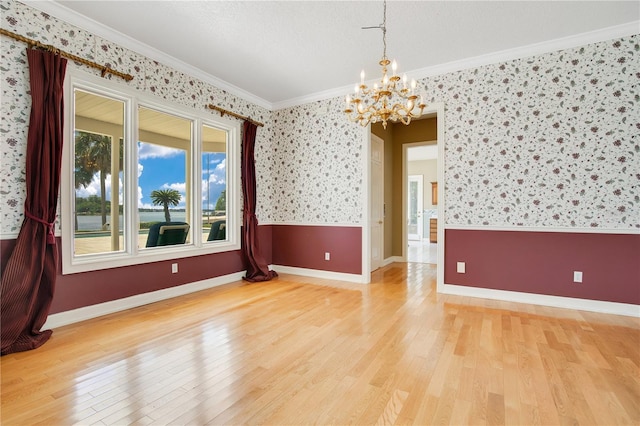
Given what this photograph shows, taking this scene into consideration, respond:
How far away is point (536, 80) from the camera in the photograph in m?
3.76

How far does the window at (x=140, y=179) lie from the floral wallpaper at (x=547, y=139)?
10.8 feet

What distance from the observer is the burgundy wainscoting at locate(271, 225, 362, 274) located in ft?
16.7

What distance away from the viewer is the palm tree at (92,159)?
332 cm

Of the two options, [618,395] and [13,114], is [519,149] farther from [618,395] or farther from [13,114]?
[13,114]

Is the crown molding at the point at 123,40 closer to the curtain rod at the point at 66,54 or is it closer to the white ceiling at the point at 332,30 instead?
the white ceiling at the point at 332,30

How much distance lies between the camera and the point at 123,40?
3514 millimetres

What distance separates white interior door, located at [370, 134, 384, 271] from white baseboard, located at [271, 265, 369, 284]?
31.9 inches

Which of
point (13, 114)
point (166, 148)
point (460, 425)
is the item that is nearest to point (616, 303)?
point (460, 425)

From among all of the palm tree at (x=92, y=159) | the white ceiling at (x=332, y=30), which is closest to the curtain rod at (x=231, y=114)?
the white ceiling at (x=332, y=30)

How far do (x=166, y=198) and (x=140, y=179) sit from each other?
44 centimetres

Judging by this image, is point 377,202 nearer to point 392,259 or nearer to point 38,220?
point 392,259

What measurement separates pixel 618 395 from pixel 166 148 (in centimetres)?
495

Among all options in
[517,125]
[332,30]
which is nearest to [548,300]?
[517,125]

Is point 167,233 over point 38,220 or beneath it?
beneath
